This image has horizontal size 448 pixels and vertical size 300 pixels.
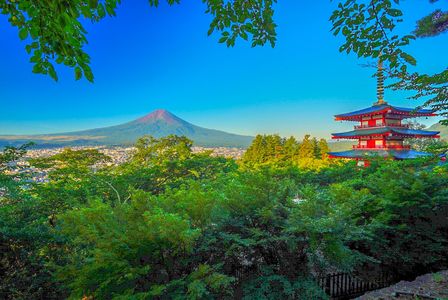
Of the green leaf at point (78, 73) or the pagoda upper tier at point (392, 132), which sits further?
the pagoda upper tier at point (392, 132)

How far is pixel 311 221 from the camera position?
4.96 m

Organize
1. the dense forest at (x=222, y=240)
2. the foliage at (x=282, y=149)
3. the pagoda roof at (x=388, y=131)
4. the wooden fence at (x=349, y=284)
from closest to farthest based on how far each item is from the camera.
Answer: the dense forest at (x=222, y=240) < the wooden fence at (x=349, y=284) < the pagoda roof at (x=388, y=131) < the foliage at (x=282, y=149)

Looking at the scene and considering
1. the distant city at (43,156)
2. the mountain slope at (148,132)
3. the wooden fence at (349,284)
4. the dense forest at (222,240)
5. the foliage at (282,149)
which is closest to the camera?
the dense forest at (222,240)

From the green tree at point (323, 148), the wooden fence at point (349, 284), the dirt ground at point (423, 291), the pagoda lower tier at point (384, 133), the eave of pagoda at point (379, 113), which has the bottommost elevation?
the wooden fence at point (349, 284)

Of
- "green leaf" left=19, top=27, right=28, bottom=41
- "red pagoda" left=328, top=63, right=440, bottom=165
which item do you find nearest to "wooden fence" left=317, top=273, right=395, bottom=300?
"green leaf" left=19, top=27, right=28, bottom=41

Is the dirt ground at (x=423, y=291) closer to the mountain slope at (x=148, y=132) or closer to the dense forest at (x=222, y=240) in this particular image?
the dense forest at (x=222, y=240)

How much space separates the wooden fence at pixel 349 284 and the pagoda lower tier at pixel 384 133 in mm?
13882

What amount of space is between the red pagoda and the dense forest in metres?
13.5

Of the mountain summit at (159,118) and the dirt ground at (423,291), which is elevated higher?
the mountain summit at (159,118)

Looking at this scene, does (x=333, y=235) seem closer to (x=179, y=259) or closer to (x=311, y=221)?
(x=311, y=221)

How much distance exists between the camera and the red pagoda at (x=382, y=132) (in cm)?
2077

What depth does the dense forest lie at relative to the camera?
171 inches

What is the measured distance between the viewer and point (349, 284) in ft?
24.0

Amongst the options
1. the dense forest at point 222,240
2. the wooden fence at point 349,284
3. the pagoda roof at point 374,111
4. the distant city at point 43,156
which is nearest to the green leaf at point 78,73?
the dense forest at point 222,240
